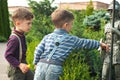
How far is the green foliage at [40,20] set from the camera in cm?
716

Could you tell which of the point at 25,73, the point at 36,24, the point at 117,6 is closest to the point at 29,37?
the point at 36,24

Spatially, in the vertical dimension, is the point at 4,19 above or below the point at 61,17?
below

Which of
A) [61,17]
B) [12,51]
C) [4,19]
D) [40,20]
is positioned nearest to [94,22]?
[40,20]

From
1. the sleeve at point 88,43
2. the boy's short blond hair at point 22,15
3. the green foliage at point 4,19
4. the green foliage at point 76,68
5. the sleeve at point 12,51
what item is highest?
the boy's short blond hair at point 22,15

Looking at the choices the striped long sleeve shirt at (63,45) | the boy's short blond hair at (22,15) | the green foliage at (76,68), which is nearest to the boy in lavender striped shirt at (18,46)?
the boy's short blond hair at (22,15)

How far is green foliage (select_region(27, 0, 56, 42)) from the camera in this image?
7155mm

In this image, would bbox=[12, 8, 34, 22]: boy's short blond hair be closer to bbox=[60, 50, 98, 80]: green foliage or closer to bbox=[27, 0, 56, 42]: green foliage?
bbox=[60, 50, 98, 80]: green foliage

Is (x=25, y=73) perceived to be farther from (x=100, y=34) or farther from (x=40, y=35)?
(x=40, y=35)

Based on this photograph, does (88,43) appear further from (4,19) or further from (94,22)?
(4,19)

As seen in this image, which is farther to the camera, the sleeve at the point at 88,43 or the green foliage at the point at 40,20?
the green foliage at the point at 40,20

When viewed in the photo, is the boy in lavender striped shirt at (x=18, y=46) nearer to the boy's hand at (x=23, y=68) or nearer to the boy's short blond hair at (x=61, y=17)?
the boy's hand at (x=23, y=68)

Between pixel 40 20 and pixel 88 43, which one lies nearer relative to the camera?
pixel 88 43

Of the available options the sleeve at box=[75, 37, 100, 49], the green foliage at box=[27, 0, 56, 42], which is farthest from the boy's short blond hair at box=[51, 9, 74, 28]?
the green foliage at box=[27, 0, 56, 42]

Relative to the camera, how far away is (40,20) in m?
7.68
